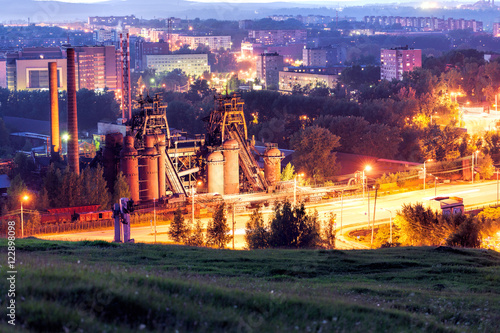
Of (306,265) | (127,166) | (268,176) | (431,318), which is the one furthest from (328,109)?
(431,318)

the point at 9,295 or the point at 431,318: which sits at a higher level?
the point at 9,295

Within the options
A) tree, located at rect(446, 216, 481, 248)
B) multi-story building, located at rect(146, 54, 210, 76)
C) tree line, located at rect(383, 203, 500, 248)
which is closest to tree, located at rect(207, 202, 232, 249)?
tree line, located at rect(383, 203, 500, 248)

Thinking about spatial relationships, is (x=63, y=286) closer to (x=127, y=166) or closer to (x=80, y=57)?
(x=127, y=166)

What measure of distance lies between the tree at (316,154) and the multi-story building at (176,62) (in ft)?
426

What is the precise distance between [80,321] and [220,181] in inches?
1549

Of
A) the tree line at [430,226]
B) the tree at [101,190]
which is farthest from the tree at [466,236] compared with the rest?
the tree at [101,190]

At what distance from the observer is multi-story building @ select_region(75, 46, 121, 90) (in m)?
144

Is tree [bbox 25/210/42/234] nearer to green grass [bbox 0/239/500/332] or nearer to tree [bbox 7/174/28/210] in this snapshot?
tree [bbox 7/174/28/210]

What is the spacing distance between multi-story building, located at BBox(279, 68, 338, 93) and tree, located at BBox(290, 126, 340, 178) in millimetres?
74809

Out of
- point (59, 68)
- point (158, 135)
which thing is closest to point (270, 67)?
point (59, 68)

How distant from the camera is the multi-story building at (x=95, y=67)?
5650 inches

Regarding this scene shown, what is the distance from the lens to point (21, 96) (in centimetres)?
12031

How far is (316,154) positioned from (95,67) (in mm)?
99610

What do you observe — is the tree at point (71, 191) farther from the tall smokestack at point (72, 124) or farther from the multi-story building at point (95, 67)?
the multi-story building at point (95, 67)
